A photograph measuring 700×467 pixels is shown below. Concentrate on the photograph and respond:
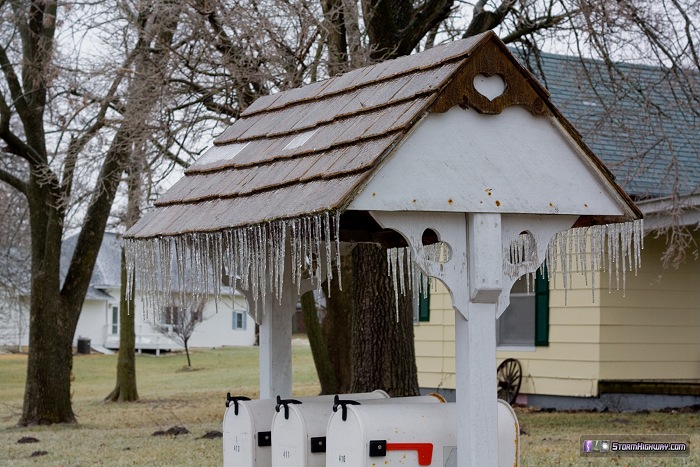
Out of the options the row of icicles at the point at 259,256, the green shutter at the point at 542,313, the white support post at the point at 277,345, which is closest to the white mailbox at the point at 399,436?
the row of icicles at the point at 259,256

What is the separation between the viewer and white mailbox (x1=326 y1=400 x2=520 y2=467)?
5684mm

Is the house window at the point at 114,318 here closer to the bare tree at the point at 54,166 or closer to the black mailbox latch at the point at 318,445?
the bare tree at the point at 54,166

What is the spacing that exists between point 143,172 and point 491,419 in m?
9.48

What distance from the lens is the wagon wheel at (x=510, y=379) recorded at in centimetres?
1736

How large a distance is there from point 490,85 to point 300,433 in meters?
2.28

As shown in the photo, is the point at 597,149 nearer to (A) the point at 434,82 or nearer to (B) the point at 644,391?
(B) the point at 644,391

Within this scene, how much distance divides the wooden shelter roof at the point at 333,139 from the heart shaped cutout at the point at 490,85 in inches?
1.2

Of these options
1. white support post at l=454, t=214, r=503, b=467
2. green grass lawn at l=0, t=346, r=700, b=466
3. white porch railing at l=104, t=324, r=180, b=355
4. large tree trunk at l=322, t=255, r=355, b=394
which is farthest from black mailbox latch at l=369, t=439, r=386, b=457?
white porch railing at l=104, t=324, r=180, b=355

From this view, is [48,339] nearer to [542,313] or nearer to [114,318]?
[542,313]

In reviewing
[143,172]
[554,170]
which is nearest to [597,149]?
[143,172]

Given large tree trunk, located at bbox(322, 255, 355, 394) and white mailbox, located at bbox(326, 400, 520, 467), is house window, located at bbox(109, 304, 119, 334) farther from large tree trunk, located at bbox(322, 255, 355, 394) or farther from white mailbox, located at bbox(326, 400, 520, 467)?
white mailbox, located at bbox(326, 400, 520, 467)

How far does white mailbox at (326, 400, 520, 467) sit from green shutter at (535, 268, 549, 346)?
11167 mm

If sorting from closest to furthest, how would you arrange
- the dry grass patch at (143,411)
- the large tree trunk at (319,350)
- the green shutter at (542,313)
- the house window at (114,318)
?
the dry grass patch at (143,411) → the green shutter at (542,313) → the large tree trunk at (319,350) → the house window at (114,318)

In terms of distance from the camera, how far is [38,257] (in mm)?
17875
